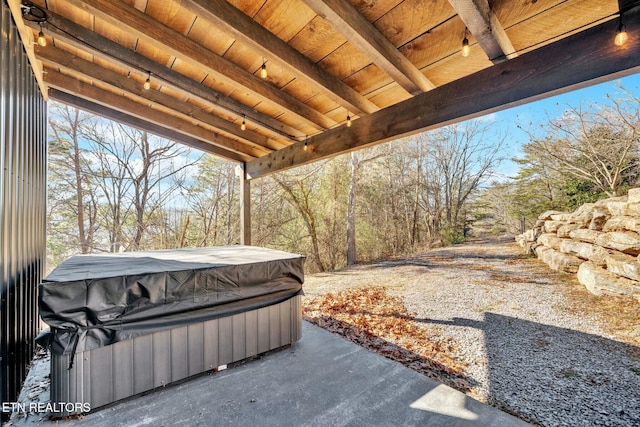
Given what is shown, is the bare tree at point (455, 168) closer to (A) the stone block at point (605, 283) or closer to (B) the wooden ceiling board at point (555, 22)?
(A) the stone block at point (605, 283)

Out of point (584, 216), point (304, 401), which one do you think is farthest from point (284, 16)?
point (584, 216)

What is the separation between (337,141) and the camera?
3.43 metres

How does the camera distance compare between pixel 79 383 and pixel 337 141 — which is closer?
pixel 79 383

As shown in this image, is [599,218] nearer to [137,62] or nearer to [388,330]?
[388,330]

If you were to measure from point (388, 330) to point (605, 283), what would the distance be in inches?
136

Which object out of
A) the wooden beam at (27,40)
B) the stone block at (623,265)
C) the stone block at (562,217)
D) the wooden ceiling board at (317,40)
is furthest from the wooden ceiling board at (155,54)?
the stone block at (562,217)

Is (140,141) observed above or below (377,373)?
above

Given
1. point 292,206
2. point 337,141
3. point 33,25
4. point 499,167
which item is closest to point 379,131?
point 337,141

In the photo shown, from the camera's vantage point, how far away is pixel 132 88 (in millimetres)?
2951

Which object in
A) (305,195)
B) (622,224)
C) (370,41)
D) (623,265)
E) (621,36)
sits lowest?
(623,265)

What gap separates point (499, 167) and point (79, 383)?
15.5 metres

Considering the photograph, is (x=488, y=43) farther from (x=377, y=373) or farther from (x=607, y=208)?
(x=607, y=208)

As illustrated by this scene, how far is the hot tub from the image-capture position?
5.61ft

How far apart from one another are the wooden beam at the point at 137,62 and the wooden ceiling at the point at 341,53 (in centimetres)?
1
